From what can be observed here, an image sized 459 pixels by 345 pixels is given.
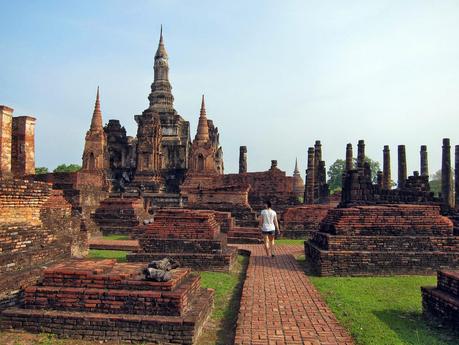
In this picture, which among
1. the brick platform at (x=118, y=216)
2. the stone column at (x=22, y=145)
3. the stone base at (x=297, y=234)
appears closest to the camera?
the stone column at (x=22, y=145)

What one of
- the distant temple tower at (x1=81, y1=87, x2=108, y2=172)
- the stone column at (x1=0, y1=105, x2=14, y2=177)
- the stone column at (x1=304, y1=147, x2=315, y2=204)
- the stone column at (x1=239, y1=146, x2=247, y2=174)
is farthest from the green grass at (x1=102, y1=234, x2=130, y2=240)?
the stone column at (x1=239, y1=146, x2=247, y2=174)

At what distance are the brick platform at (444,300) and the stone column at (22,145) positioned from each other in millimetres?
15035

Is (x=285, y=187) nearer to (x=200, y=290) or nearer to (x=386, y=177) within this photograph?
(x=386, y=177)

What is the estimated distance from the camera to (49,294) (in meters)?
5.02

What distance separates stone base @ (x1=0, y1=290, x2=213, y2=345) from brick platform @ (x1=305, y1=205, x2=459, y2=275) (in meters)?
4.41

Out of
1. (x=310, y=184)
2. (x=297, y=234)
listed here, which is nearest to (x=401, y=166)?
(x=310, y=184)

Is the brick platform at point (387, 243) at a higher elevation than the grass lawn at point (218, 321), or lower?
higher

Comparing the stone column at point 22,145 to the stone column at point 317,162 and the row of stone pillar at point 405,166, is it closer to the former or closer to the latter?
the row of stone pillar at point 405,166

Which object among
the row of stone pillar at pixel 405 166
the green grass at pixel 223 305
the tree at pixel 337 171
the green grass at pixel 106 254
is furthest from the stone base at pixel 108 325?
the tree at pixel 337 171

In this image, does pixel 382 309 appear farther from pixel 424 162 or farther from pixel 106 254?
pixel 424 162

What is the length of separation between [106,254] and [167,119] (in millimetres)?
29488

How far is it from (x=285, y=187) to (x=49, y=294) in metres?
18.8

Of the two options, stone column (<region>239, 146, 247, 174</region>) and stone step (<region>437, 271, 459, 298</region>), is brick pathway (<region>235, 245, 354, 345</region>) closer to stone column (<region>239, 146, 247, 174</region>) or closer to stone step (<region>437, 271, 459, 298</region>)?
stone step (<region>437, 271, 459, 298</region>)

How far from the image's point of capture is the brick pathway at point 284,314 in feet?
14.7
